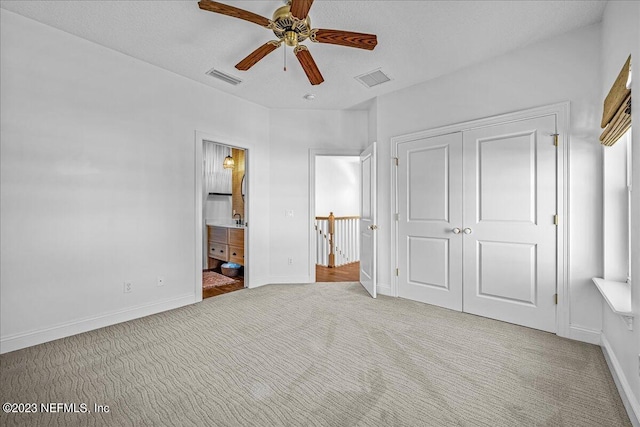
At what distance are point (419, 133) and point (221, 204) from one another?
4.16 meters

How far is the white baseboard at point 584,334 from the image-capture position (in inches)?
96.0

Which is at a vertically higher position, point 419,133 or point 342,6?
point 342,6

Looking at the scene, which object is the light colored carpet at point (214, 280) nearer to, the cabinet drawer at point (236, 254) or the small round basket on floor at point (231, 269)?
the small round basket on floor at point (231, 269)

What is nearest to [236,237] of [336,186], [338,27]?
[338,27]

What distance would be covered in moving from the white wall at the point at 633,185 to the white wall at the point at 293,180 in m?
2.81

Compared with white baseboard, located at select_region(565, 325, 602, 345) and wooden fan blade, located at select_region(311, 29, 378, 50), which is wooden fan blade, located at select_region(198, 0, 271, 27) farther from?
white baseboard, located at select_region(565, 325, 602, 345)

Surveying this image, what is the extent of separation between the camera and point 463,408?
64.7 inches

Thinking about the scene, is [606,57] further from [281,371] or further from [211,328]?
[211,328]

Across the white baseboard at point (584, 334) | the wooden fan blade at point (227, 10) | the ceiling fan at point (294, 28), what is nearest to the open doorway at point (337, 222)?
the ceiling fan at point (294, 28)

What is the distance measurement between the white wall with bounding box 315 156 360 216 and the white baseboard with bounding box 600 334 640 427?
5.70 meters

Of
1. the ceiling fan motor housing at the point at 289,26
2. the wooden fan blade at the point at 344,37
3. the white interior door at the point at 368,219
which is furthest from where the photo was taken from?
the white interior door at the point at 368,219

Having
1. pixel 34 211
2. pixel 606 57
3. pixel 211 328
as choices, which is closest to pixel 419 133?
pixel 606 57

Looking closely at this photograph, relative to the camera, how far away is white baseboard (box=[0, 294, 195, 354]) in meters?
2.34

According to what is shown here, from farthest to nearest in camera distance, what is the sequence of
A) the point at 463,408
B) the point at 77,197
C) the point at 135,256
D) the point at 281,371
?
the point at 135,256, the point at 77,197, the point at 281,371, the point at 463,408
